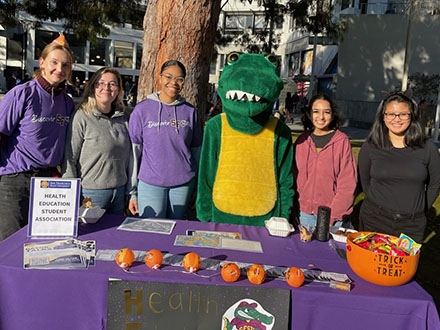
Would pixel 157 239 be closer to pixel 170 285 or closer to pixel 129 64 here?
pixel 170 285

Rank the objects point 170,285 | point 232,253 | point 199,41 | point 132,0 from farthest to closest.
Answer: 1. point 132,0
2. point 199,41
3. point 232,253
4. point 170,285

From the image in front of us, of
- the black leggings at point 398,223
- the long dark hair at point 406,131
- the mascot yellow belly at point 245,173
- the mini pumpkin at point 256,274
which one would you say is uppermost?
the long dark hair at point 406,131

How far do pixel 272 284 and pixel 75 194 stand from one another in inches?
43.9

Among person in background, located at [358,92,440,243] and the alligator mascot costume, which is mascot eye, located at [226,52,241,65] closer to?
the alligator mascot costume

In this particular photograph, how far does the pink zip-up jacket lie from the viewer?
2.75 metres

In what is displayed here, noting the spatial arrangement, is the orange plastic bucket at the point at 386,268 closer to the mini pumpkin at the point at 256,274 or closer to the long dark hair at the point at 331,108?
the mini pumpkin at the point at 256,274

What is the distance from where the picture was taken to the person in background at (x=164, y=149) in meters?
2.87

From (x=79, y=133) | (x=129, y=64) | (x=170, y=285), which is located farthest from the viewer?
(x=129, y=64)

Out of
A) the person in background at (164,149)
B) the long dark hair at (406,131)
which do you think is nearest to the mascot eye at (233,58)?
the person in background at (164,149)

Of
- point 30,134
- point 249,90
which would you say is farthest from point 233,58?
point 30,134

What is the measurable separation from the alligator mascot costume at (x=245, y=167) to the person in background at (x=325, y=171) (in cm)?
11

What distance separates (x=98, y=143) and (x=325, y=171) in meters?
1.52

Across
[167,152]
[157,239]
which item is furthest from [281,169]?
[157,239]

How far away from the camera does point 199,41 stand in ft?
13.1
